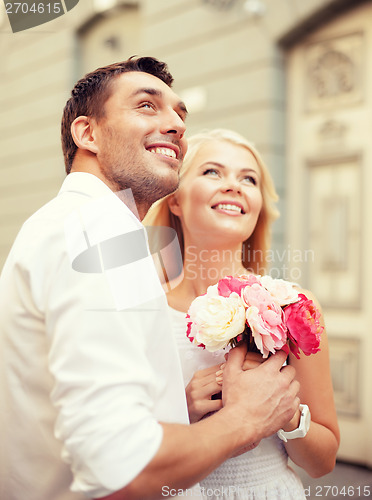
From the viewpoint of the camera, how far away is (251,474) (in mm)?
1713

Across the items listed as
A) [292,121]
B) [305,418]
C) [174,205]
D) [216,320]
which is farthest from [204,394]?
[292,121]

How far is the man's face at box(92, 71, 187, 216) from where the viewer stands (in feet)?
4.52

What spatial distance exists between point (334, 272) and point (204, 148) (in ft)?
8.07

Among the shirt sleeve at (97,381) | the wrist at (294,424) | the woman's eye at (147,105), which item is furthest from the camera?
the wrist at (294,424)

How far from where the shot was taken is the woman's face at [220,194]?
6.21 ft

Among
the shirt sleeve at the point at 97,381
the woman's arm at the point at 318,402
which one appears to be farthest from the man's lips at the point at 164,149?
the woman's arm at the point at 318,402

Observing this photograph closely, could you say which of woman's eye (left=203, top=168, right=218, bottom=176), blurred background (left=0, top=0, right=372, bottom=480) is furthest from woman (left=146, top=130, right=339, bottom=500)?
blurred background (left=0, top=0, right=372, bottom=480)

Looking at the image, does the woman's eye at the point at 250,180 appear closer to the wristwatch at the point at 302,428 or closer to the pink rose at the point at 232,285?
the pink rose at the point at 232,285

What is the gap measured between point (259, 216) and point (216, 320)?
2.88 ft

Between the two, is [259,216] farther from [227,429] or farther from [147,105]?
[227,429]

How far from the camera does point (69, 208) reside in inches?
45.3

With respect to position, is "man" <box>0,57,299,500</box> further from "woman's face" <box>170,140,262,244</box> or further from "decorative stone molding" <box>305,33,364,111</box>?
"decorative stone molding" <box>305,33,364,111</box>

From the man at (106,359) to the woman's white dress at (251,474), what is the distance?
0.42 metres

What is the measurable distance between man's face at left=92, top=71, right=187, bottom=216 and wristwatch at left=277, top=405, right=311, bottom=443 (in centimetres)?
76
